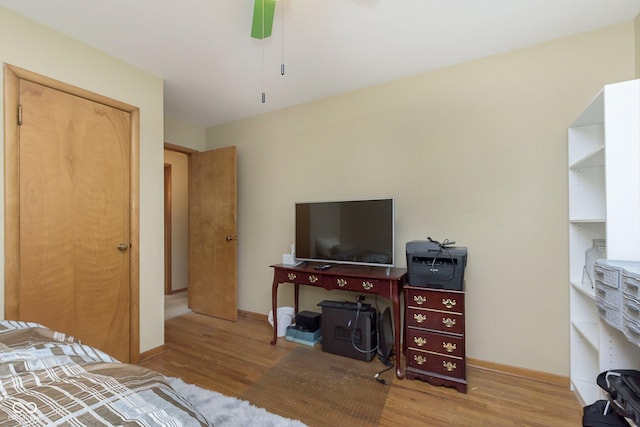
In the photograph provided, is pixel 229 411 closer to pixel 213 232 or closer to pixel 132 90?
pixel 213 232

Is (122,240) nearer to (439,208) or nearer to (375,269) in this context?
(375,269)

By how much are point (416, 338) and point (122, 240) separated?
8.10 ft

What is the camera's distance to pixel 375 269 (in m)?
2.35

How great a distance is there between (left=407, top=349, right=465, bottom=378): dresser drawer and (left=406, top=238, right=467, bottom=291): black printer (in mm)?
493

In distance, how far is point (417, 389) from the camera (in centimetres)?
189

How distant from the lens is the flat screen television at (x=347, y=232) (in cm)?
226

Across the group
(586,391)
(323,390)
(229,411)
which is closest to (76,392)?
(229,411)

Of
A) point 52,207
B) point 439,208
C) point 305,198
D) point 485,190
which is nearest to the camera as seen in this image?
point 52,207

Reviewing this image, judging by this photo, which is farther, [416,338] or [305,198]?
[305,198]

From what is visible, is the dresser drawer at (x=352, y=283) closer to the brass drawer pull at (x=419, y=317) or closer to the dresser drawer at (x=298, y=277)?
the dresser drawer at (x=298, y=277)

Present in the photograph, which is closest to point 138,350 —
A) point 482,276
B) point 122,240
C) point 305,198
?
point 122,240

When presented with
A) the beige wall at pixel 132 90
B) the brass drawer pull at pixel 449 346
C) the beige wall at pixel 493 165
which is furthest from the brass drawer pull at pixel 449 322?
the beige wall at pixel 132 90

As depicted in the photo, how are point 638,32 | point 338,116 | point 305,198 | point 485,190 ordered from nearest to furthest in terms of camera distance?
1. point 638,32
2. point 485,190
3. point 338,116
4. point 305,198

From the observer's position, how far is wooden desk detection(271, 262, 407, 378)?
204 centimetres
